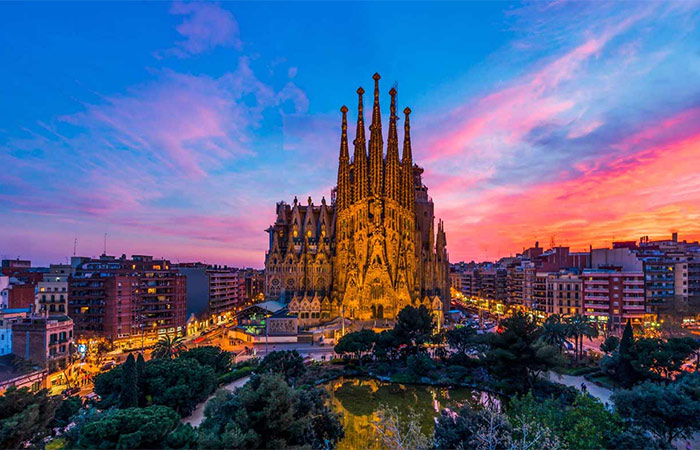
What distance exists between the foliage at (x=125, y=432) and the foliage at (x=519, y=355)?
19.6 m

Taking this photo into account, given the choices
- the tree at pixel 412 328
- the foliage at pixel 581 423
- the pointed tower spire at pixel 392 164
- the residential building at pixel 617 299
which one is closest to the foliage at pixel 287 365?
the tree at pixel 412 328

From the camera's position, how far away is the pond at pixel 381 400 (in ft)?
74.2

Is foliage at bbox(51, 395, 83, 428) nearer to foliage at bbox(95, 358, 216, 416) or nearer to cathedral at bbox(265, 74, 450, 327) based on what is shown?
foliage at bbox(95, 358, 216, 416)

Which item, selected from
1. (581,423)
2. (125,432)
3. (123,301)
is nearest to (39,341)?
(123,301)

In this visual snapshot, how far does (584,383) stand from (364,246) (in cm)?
3349

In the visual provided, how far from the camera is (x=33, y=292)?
39.5 metres

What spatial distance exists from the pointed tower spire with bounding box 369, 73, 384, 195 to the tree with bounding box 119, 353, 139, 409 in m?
42.8

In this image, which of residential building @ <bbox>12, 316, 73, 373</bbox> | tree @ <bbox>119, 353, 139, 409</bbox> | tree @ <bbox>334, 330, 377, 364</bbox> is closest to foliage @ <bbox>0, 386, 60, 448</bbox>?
tree @ <bbox>119, 353, 139, 409</bbox>

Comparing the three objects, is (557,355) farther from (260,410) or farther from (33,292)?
(33,292)

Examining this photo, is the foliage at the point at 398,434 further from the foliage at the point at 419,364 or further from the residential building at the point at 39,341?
the residential building at the point at 39,341

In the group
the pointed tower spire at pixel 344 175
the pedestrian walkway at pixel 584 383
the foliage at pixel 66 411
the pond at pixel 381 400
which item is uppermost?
the pointed tower spire at pixel 344 175

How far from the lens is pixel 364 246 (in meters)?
56.9

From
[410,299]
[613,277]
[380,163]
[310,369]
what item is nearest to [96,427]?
[310,369]

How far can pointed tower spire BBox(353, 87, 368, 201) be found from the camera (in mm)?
59188
